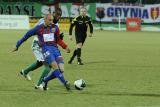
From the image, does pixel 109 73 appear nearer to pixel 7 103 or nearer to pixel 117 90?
pixel 117 90

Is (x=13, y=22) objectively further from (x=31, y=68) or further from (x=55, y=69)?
(x=55, y=69)

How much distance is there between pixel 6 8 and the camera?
59.5 meters

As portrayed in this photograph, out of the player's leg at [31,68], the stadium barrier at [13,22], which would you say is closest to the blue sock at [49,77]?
the player's leg at [31,68]

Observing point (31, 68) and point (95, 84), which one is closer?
point (95, 84)

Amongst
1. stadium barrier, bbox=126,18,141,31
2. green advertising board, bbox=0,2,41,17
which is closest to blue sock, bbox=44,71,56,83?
stadium barrier, bbox=126,18,141,31

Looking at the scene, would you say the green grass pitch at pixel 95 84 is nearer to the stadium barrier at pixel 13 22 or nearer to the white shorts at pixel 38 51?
the white shorts at pixel 38 51

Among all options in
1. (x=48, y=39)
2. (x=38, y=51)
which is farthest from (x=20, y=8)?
(x=48, y=39)

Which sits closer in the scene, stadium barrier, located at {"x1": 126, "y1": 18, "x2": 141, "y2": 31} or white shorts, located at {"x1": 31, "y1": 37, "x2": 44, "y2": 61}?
white shorts, located at {"x1": 31, "y1": 37, "x2": 44, "y2": 61}

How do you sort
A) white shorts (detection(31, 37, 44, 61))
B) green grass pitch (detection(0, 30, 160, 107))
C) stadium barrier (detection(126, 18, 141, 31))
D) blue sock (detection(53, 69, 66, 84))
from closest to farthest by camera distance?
green grass pitch (detection(0, 30, 160, 107)) < blue sock (detection(53, 69, 66, 84)) < white shorts (detection(31, 37, 44, 61)) < stadium barrier (detection(126, 18, 141, 31))

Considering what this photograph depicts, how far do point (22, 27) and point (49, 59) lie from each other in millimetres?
38901

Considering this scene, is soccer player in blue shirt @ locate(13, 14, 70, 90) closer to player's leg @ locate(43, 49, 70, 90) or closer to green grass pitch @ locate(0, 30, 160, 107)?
player's leg @ locate(43, 49, 70, 90)

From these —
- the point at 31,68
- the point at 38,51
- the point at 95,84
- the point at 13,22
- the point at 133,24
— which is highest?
the point at 38,51

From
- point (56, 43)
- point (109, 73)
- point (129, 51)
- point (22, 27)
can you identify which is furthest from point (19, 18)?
point (56, 43)

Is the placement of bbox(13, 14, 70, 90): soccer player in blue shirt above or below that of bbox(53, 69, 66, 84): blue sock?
above
